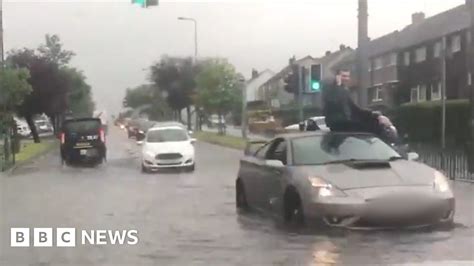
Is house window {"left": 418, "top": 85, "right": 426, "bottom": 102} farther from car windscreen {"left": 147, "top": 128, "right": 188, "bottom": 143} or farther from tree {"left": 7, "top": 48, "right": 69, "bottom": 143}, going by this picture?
car windscreen {"left": 147, "top": 128, "right": 188, "bottom": 143}

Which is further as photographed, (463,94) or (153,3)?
(463,94)

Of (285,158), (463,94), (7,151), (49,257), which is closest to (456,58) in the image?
(463,94)

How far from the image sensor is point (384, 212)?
31.0ft

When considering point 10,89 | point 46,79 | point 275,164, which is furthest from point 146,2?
point 46,79

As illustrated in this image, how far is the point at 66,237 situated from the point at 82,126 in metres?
20.4

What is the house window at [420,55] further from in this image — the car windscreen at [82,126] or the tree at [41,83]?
the car windscreen at [82,126]

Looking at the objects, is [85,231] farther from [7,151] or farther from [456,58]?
[456,58]

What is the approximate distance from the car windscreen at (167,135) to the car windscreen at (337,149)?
1425 centimetres

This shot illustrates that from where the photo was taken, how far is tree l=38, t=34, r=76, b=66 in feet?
160

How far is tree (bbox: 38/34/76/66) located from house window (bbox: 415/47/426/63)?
21802 millimetres

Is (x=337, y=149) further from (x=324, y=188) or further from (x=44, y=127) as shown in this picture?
(x=44, y=127)

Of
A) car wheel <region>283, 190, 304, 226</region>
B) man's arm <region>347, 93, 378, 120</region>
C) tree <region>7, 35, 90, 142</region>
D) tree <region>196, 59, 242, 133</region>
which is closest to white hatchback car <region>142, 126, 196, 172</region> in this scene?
man's arm <region>347, 93, 378, 120</region>

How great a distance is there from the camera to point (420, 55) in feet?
179

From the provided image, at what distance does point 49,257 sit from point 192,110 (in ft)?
214
